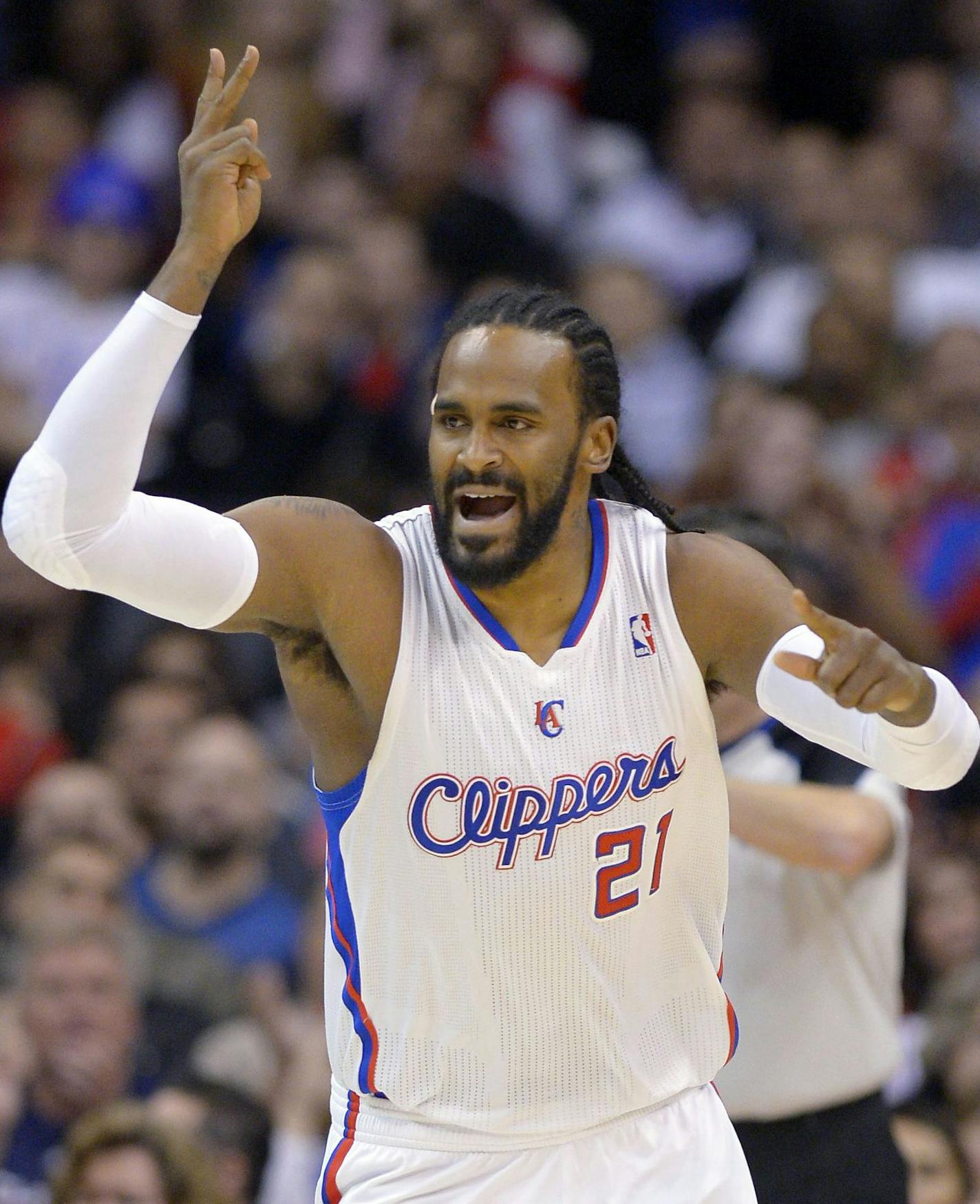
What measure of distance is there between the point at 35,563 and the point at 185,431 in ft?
18.0

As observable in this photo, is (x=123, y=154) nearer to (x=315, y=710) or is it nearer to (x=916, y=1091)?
(x=916, y=1091)

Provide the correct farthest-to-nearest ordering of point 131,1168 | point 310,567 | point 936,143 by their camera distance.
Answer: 1. point 936,143
2. point 131,1168
3. point 310,567

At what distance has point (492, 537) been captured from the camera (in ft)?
10.7

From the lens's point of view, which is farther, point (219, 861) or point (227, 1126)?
point (219, 861)

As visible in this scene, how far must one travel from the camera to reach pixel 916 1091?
593cm

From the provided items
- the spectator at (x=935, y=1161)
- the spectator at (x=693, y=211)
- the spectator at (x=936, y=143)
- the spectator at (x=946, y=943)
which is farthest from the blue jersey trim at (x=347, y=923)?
the spectator at (x=936, y=143)

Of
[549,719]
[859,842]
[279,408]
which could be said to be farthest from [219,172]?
[279,408]

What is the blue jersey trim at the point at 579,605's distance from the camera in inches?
131

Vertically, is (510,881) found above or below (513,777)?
below

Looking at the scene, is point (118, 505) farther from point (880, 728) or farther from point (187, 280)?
point (880, 728)

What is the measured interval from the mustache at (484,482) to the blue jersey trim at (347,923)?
493 mm

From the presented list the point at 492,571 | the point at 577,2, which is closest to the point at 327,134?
the point at 577,2

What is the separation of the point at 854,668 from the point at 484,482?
2.24ft

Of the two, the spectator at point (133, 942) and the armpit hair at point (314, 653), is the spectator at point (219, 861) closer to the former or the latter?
the spectator at point (133, 942)
